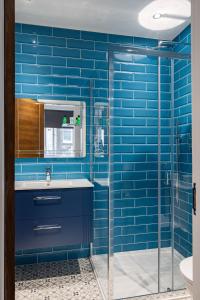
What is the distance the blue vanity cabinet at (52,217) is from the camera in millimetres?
2217

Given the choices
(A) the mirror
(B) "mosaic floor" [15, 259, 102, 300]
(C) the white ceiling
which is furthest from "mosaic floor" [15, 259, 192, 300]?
(C) the white ceiling

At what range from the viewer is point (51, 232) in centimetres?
228

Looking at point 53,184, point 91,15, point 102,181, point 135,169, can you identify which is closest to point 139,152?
point 135,169

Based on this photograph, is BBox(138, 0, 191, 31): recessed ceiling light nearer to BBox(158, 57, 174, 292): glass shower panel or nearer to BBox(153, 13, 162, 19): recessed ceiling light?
BBox(153, 13, 162, 19): recessed ceiling light

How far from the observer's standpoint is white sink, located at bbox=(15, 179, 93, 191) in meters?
2.30

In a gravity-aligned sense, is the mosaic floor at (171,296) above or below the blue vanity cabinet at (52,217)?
below

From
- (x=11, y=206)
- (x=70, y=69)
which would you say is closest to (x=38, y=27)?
(x=70, y=69)

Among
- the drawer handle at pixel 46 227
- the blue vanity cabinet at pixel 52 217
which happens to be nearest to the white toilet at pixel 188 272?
the blue vanity cabinet at pixel 52 217

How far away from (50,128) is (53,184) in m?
0.65

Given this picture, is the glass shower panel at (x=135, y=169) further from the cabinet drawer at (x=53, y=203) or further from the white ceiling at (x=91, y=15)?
the white ceiling at (x=91, y=15)

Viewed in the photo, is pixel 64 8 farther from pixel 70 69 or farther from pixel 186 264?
pixel 186 264

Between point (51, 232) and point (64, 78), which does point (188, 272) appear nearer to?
point (51, 232)

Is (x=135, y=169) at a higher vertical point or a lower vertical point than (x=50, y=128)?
lower

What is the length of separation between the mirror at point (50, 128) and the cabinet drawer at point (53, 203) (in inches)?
20.7
